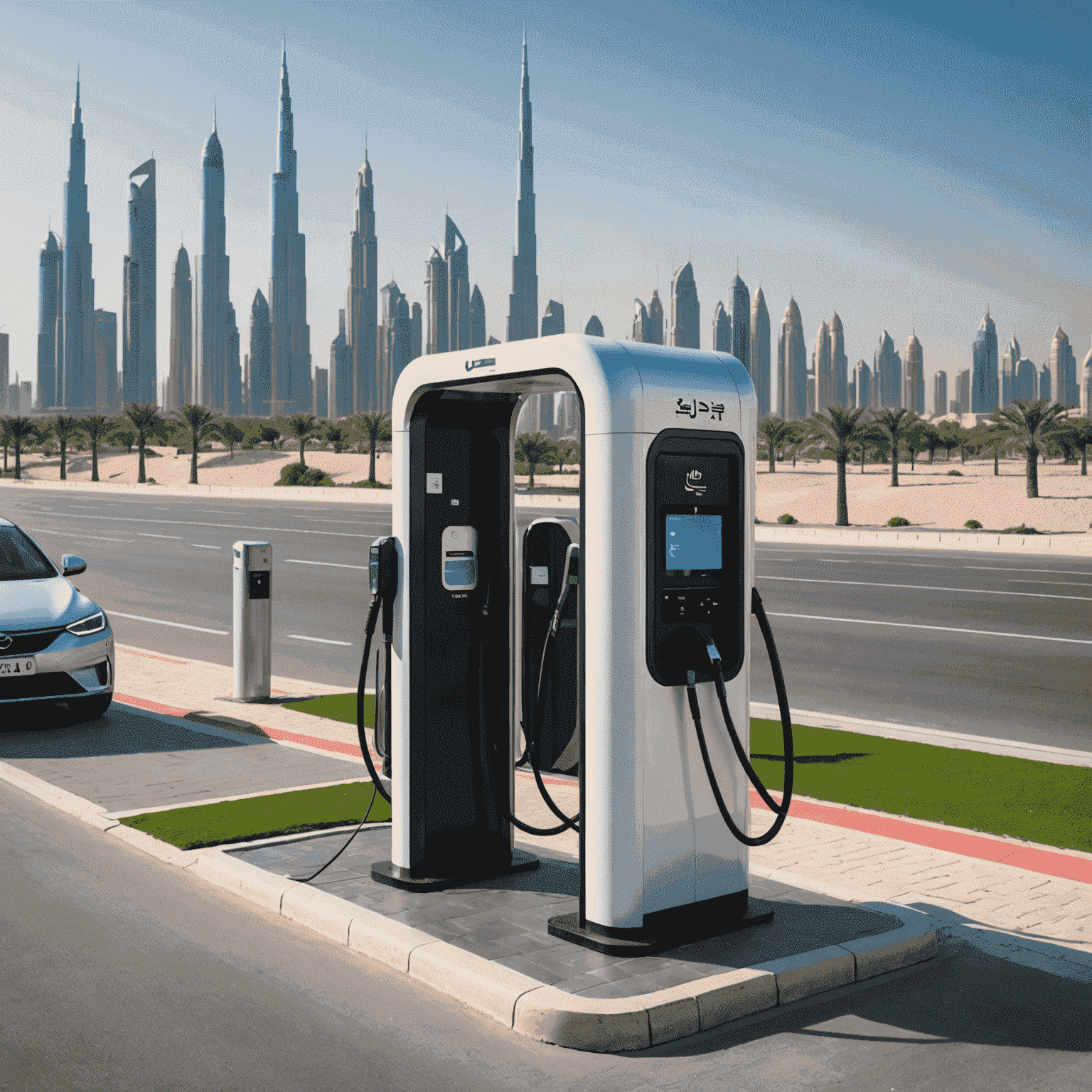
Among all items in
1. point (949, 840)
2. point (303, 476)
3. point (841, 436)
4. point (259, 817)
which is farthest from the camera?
point (303, 476)

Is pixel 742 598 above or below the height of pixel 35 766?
above

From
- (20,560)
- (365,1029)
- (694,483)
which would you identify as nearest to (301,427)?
(20,560)

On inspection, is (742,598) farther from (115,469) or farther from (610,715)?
(115,469)

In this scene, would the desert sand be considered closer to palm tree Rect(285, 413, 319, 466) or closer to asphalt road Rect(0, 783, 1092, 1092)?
palm tree Rect(285, 413, 319, 466)

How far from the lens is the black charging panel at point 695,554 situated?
487 centimetres

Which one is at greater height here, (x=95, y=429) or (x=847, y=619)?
(x=95, y=429)

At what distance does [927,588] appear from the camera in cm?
2227

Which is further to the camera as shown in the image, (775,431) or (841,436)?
(775,431)

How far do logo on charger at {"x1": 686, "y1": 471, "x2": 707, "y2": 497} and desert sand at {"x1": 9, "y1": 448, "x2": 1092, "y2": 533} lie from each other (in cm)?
4732

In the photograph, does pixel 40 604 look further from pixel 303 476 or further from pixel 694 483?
pixel 303 476

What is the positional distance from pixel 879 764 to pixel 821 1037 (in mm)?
4410

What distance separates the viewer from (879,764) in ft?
28.0

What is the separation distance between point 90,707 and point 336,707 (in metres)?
1.92

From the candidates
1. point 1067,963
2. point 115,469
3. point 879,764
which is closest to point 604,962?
point 1067,963
